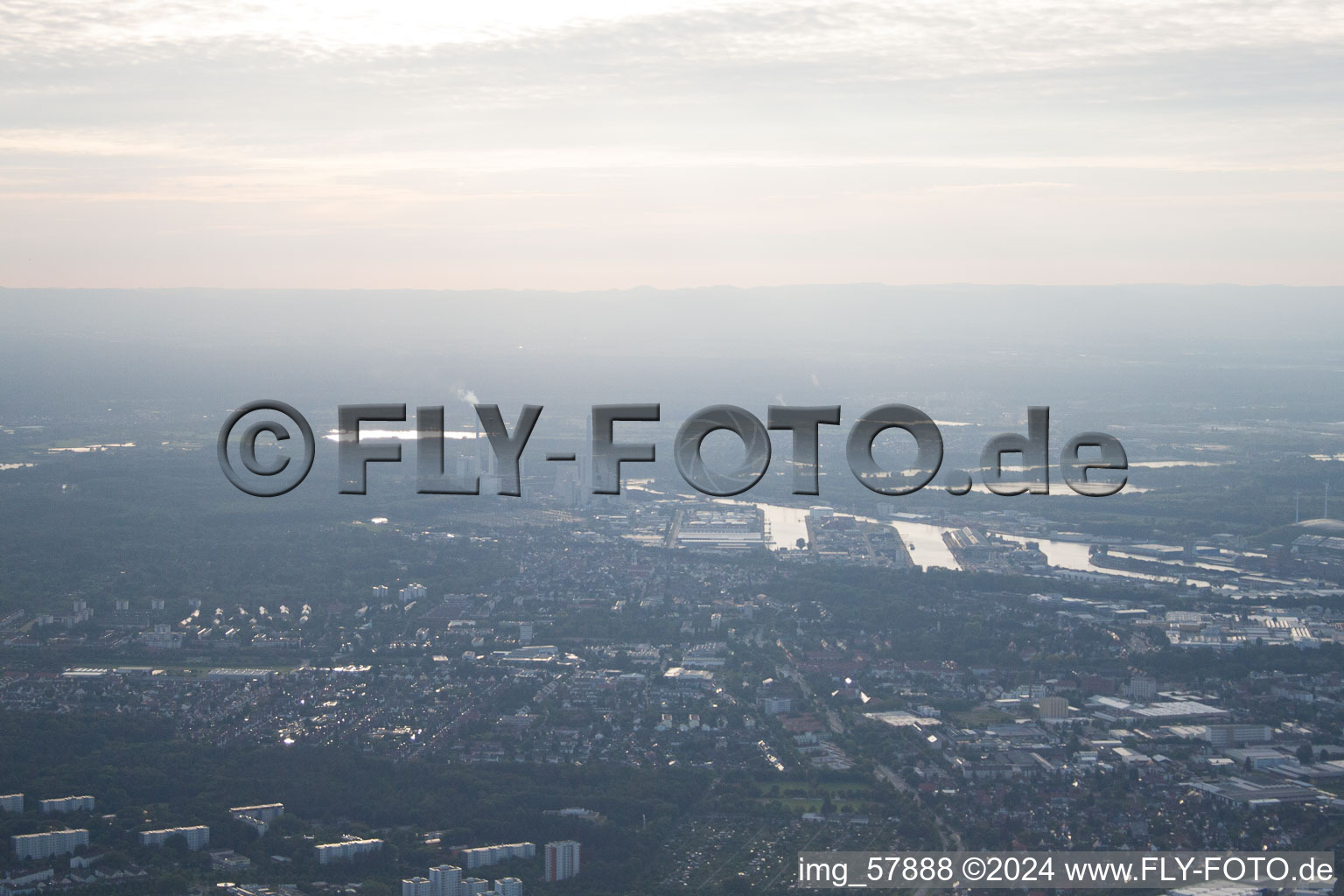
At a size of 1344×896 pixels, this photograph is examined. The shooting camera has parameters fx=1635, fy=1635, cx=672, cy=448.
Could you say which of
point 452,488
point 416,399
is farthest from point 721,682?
point 416,399

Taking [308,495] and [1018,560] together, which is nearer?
A: [1018,560]

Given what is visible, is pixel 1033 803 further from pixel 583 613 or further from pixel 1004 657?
pixel 583 613

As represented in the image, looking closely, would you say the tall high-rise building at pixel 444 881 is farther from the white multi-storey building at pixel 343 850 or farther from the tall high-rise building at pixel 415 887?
the white multi-storey building at pixel 343 850

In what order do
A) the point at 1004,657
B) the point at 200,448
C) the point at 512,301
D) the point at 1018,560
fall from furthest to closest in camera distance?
the point at 512,301
the point at 200,448
the point at 1018,560
the point at 1004,657

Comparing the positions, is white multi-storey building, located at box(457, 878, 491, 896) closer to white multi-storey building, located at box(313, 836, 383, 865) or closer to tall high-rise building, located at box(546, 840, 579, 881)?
tall high-rise building, located at box(546, 840, 579, 881)

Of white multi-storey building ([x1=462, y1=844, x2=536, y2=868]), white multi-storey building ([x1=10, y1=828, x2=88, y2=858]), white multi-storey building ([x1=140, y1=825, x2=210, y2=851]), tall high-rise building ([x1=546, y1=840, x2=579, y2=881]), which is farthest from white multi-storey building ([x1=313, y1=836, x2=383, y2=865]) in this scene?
white multi-storey building ([x1=10, y1=828, x2=88, y2=858])

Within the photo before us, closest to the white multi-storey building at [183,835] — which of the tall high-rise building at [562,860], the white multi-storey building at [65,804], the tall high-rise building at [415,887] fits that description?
the white multi-storey building at [65,804]

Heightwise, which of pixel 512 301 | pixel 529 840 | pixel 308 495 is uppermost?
pixel 512 301
